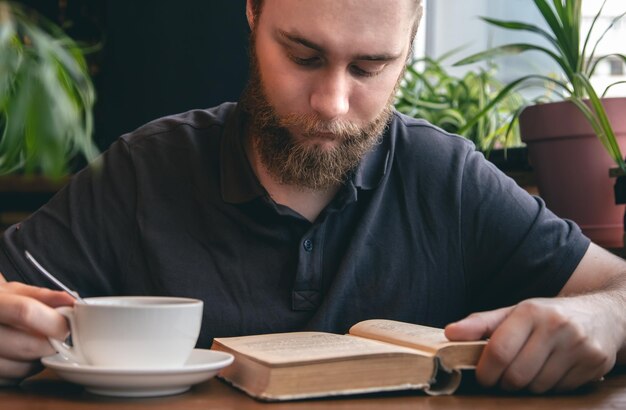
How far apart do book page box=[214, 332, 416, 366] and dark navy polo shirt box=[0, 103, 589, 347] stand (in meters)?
0.30

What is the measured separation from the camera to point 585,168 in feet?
6.01

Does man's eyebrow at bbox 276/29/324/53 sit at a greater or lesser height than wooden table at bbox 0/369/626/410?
greater

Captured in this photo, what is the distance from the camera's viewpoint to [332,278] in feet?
4.66

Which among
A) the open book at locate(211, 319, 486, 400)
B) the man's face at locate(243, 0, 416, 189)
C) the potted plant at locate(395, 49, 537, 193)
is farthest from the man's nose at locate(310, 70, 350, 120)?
the potted plant at locate(395, 49, 537, 193)

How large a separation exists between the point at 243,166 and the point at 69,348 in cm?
62

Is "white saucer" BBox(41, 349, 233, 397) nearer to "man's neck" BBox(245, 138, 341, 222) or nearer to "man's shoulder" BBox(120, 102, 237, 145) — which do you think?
"man's neck" BBox(245, 138, 341, 222)

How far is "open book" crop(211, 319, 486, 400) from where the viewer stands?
858mm

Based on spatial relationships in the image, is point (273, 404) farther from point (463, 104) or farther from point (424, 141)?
point (463, 104)

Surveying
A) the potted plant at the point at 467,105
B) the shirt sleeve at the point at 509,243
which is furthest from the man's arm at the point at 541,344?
the potted plant at the point at 467,105

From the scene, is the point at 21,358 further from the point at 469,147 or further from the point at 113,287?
the point at 469,147

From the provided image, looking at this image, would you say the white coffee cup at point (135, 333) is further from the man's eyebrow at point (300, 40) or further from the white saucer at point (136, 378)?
the man's eyebrow at point (300, 40)

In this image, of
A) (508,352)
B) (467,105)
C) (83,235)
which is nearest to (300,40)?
(83,235)

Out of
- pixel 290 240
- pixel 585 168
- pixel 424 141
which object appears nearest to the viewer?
pixel 290 240

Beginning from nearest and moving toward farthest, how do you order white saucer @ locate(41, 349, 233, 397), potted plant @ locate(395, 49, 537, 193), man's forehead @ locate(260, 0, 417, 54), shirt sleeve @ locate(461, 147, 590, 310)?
1. white saucer @ locate(41, 349, 233, 397)
2. man's forehead @ locate(260, 0, 417, 54)
3. shirt sleeve @ locate(461, 147, 590, 310)
4. potted plant @ locate(395, 49, 537, 193)
